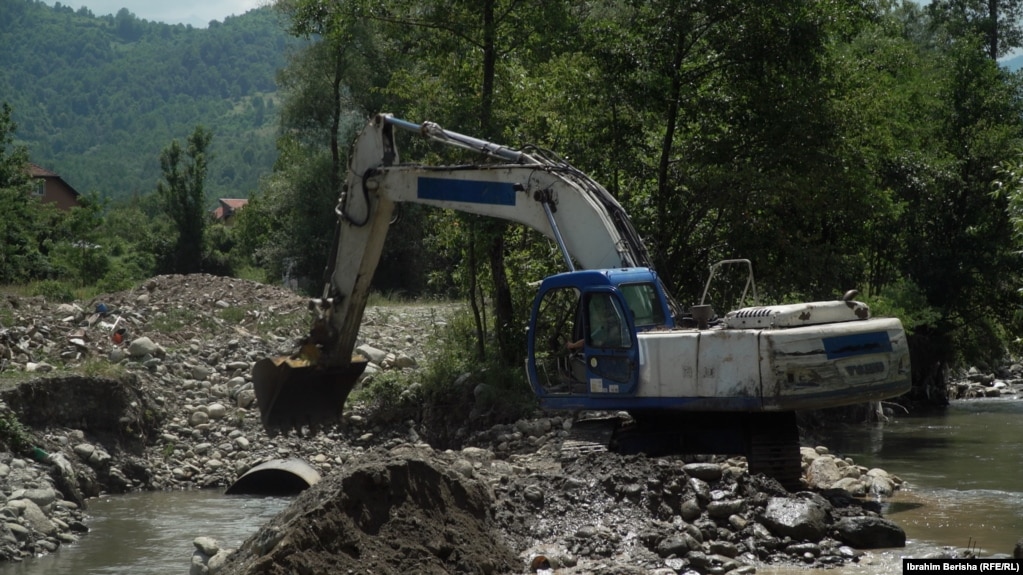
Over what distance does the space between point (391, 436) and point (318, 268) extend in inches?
807

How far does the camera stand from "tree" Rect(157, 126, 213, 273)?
43125 millimetres

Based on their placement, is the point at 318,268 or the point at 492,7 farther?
the point at 318,268

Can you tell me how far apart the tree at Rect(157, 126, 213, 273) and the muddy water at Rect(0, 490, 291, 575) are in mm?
29748

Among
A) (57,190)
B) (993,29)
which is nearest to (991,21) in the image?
(993,29)

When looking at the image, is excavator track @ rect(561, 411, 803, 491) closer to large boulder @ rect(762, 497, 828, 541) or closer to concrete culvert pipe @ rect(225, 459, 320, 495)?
large boulder @ rect(762, 497, 828, 541)

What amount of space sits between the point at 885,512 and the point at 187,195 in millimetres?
35892

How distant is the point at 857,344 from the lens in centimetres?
1070

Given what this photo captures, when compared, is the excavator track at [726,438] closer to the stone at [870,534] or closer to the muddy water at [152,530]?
the stone at [870,534]

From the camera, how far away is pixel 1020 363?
32656 millimetres

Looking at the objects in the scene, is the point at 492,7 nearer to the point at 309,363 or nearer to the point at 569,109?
the point at 569,109

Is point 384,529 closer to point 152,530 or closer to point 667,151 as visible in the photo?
point 152,530

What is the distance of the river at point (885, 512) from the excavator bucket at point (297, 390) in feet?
4.08

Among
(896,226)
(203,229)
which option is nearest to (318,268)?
(203,229)

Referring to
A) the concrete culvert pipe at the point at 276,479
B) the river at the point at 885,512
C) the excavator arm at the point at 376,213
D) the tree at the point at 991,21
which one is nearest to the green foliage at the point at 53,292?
the excavator arm at the point at 376,213
